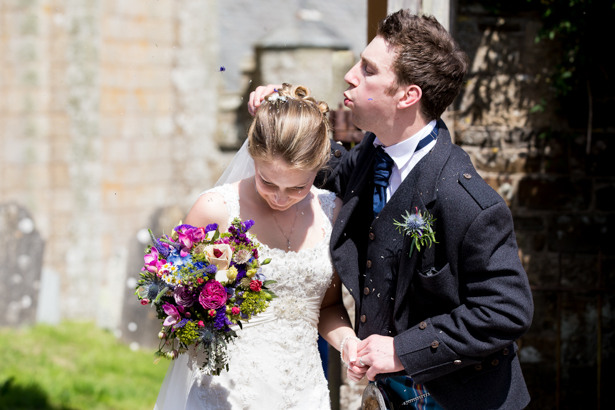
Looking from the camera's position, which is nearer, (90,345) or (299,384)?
(299,384)

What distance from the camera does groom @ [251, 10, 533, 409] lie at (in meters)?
2.13

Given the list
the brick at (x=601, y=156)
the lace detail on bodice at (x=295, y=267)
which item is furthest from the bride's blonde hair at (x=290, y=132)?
the brick at (x=601, y=156)

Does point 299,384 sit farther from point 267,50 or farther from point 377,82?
point 267,50

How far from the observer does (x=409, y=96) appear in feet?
7.73

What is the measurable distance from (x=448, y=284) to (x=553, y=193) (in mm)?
2781

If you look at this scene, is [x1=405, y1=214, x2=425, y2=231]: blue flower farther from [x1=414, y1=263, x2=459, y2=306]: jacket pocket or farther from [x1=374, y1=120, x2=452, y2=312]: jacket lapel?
[x1=414, y1=263, x2=459, y2=306]: jacket pocket

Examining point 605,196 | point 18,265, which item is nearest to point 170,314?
point 605,196

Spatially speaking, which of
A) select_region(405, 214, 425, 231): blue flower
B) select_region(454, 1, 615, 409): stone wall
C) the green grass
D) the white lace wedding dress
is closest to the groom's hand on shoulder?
A: the white lace wedding dress

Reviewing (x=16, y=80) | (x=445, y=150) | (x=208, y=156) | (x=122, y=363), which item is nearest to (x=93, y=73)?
(x=16, y=80)

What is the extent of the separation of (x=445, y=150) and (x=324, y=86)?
8095mm

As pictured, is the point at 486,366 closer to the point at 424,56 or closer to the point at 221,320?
the point at 221,320

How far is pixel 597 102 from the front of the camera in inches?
177

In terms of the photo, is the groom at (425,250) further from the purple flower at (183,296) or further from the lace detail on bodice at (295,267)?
the purple flower at (183,296)

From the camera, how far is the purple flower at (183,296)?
2119 millimetres
